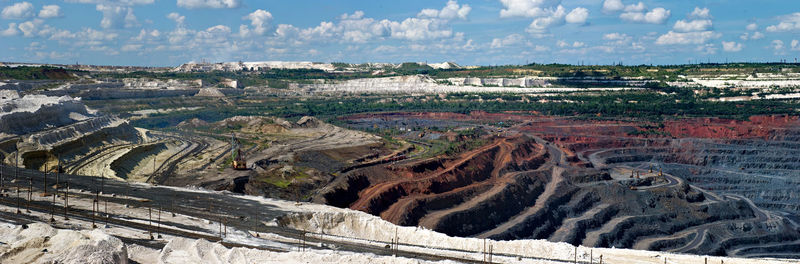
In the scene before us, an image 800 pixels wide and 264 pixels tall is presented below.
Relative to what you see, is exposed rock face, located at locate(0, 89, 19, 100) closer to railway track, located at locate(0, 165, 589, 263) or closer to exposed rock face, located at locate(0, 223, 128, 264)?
railway track, located at locate(0, 165, 589, 263)

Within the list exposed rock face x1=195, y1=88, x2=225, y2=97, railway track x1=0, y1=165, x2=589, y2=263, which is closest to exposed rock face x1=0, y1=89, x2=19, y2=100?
railway track x1=0, y1=165, x2=589, y2=263

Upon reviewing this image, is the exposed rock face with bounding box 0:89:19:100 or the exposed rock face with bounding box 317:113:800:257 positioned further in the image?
the exposed rock face with bounding box 0:89:19:100

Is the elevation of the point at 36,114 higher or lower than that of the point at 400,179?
higher

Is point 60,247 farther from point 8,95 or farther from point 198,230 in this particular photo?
point 8,95

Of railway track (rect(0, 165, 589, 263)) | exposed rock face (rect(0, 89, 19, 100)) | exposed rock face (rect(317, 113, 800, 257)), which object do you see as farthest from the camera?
exposed rock face (rect(0, 89, 19, 100))

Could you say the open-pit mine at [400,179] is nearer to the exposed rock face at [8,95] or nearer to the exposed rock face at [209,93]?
the exposed rock face at [8,95]

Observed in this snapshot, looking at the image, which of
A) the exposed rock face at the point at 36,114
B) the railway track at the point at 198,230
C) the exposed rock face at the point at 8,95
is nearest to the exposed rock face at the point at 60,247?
the railway track at the point at 198,230

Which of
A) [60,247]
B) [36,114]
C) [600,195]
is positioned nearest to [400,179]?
[600,195]
